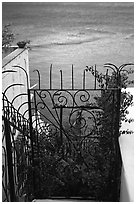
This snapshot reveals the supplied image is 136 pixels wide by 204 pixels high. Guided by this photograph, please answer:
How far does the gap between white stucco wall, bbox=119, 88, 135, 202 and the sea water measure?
199 centimetres

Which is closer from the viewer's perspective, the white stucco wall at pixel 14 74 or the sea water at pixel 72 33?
the white stucco wall at pixel 14 74

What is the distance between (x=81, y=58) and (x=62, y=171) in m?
2.34

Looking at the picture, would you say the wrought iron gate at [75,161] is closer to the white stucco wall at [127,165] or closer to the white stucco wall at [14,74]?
the white stucco wall at [127,165]

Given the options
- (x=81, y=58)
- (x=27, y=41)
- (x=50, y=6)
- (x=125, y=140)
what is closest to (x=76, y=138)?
(x=125, y=140)

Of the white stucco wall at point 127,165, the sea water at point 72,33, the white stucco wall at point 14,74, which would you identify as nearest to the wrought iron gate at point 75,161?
the white stucco wall at point 127,165

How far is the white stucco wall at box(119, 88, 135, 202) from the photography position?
6.79 ft

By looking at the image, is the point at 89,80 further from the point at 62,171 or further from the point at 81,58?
the point at 62,171

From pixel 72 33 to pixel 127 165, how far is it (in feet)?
9.53

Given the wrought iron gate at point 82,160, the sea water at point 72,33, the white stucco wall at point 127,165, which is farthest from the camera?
the sea water at point 72,33

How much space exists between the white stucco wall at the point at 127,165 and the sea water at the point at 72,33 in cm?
199

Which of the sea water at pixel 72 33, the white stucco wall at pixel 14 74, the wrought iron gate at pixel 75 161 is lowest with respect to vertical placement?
the wrought iron gate at pixel 75 161

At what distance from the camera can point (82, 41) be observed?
15.5 feet

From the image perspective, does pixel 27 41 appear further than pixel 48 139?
Yes

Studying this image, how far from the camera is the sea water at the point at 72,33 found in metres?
4.64
